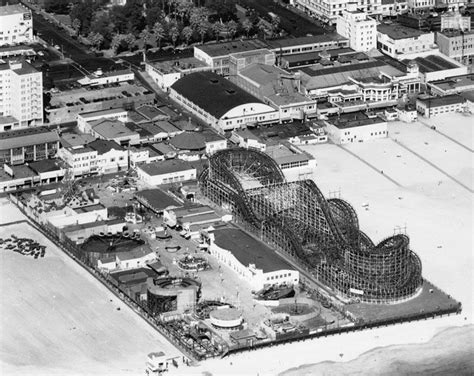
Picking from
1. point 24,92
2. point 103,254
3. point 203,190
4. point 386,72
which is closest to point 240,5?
point 386,72

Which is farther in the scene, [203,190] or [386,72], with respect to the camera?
[386,72]

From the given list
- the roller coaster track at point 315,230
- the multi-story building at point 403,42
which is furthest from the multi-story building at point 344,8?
the roller coaster track at point 315,230

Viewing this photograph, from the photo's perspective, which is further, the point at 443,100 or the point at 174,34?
the point at 174,34

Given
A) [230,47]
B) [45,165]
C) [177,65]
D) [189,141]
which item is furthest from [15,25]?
[45,165]

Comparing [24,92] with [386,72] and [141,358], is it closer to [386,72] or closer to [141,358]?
[386,72]

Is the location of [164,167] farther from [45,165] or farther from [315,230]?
[315,230]

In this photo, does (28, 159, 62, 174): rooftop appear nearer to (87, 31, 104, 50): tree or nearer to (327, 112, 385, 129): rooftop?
(327, 112, 385, 129): rooftop

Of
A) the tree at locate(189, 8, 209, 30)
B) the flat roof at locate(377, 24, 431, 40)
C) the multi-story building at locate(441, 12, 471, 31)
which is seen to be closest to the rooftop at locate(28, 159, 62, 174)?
the tree at locate(189, 8, 209, 30)
